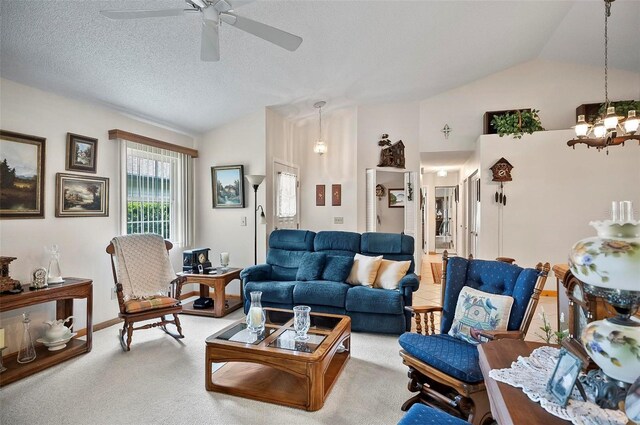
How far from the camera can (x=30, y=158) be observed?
115 inches

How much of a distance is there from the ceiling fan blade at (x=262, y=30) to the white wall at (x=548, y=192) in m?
3.94

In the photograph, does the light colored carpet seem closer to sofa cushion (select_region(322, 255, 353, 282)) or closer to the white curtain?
sofa cushion (select_region(322, 255, 353, 282))

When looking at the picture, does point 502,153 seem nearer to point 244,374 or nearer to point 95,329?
point 244,374

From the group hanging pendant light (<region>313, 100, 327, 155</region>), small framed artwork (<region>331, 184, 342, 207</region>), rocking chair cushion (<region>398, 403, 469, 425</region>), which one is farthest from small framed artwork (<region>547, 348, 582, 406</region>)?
small framed artwork (<region>331, 184, 342, 207</region>)

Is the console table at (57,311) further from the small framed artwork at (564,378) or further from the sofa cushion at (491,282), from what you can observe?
the small framed artwork at (564,378)

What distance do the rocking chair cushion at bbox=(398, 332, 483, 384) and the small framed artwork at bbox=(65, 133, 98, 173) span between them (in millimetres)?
3524

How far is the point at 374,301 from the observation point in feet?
10.8

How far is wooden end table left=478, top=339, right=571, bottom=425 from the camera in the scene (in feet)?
3.18

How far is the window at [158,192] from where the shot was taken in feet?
13.0

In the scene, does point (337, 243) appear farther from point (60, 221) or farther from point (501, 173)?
point (60, 221)

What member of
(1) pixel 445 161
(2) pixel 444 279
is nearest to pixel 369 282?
(2) pixel 444 279

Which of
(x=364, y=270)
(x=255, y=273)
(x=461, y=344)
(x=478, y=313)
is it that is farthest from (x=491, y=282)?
(x=255, y=273)

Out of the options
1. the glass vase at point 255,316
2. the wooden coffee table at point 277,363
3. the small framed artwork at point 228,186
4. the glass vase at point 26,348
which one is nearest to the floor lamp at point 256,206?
the small framed artwork at point 228,186

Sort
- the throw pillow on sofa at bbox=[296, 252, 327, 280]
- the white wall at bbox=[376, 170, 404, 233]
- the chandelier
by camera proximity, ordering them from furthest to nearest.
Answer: the white wall at bbox=[376, 170, 404, 233] → the throw pillow on sofa at bbox=[296, 252, 327, 280] → the chandelier
